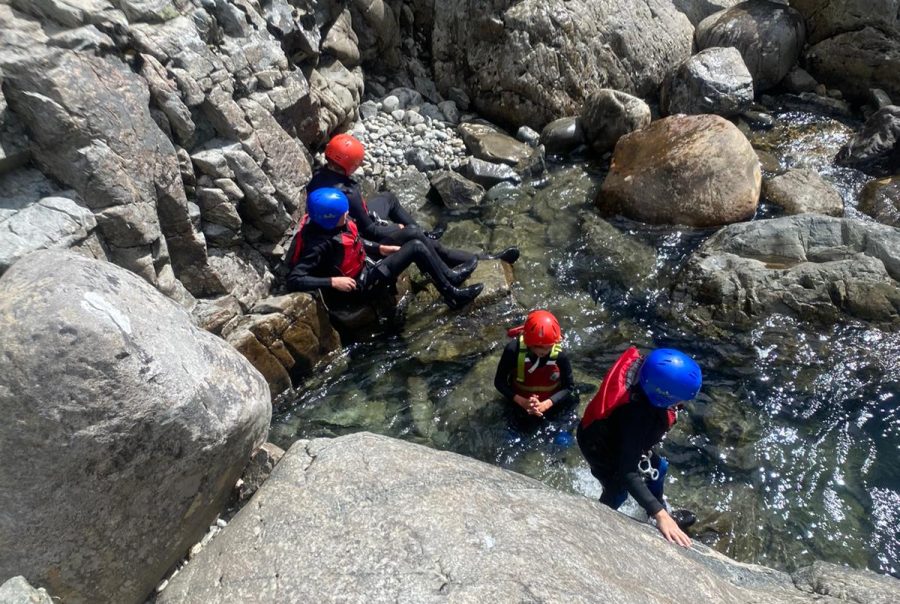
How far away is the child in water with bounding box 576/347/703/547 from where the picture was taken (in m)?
4.36

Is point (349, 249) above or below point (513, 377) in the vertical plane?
above

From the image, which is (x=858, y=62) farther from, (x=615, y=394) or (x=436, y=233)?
(x=615, y=394)

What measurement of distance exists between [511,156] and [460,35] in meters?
2.75

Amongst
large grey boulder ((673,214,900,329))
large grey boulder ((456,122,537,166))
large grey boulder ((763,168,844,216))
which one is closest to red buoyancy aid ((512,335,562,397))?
large grey boulder ((673,214,900,329))

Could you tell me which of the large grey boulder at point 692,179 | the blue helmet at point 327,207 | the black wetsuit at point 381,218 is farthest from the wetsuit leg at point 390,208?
the large grey boulder at point 692,179

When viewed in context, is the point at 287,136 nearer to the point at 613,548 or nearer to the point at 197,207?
the point at 197,207

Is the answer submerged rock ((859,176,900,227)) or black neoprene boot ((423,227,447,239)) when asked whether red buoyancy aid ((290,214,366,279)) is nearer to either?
black neoprene boot ((423,227,447,239))

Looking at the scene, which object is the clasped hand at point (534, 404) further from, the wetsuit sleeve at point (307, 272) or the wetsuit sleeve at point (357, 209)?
the wetsuit sleeve at point (357, 209)

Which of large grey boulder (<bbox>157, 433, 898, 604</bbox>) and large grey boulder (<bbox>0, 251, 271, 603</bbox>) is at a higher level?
large grey boulder (<bbox>0, 251, 271, 603</bbox>)

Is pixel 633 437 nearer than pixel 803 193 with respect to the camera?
Yes

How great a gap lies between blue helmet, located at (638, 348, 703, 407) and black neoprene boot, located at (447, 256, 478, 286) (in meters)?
3.88

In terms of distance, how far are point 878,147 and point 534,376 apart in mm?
7498

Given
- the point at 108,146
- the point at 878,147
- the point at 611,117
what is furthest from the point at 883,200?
the point at 108,146

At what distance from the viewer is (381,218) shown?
8602 millimetres
